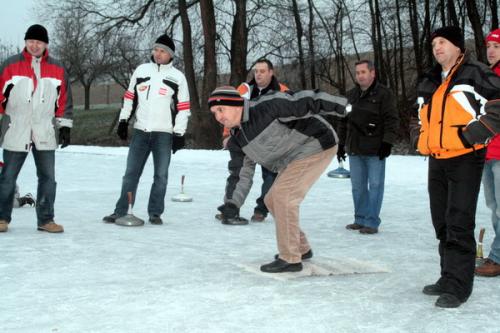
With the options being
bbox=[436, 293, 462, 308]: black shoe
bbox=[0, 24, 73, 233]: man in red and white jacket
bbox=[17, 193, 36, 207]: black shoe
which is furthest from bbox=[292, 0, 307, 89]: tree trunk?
bbox=[436, 293, 462, 308]: black shoe

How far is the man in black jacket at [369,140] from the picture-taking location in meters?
6.32

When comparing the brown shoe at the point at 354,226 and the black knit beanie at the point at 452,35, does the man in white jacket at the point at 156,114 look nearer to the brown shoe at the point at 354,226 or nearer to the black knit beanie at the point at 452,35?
the brown shoe at the point at 354,226

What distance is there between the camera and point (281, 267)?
4.42 metres

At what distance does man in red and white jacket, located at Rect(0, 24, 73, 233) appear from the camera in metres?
5.72

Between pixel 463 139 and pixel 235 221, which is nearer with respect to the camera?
pixel 463 139

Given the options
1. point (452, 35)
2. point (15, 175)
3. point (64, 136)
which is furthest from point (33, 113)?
point (452, 35)

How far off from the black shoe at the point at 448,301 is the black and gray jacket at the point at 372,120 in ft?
9.05

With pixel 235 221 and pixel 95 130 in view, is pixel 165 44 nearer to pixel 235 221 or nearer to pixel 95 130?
pixel 235 221

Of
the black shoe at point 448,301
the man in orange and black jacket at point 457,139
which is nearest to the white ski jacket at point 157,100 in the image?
the man in orange and black jacket at point 457,139

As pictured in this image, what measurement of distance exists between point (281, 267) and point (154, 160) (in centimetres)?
257

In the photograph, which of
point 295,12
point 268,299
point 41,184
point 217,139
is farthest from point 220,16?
point 268,299

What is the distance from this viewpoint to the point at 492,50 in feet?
14.9

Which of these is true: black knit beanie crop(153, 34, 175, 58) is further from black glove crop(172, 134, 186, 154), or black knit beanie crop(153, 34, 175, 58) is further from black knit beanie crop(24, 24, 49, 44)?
black knit beanie crop(24, 24, 49, 44)

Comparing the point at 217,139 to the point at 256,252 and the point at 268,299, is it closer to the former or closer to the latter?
the point at 256,252
